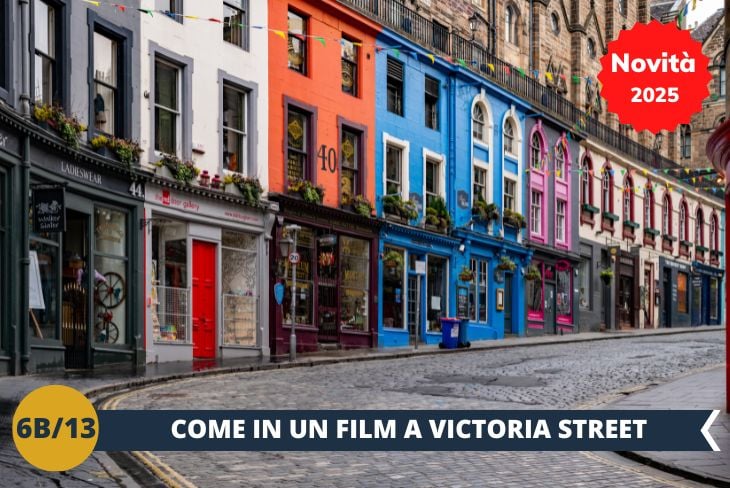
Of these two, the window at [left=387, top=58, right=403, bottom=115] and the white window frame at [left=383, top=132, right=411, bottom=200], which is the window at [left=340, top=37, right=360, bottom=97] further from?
the white window frame at [left=383, top=132, right=411, bottom=200]

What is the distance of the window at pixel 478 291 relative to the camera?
117 feet

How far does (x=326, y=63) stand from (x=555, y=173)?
15.7m

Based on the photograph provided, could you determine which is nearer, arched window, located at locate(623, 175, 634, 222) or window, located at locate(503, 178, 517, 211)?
window, located at locate(503, 178, 517, 211)

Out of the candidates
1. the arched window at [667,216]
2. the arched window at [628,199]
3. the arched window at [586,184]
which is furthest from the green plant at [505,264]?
the arched window at [667,216]

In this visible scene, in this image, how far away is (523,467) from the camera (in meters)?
9.83

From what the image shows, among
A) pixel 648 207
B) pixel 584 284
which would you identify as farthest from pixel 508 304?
pixel 648 207

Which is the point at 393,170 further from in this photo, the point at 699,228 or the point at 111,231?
the point at 699,228

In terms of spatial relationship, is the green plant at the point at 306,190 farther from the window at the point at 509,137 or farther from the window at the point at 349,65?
the window at the point at 509,137

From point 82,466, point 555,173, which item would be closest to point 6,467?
point 82,466

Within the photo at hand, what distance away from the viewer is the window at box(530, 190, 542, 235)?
40.5 metres

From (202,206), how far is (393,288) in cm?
924

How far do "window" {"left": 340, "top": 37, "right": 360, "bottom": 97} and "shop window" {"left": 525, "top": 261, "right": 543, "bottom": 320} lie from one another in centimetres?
1251

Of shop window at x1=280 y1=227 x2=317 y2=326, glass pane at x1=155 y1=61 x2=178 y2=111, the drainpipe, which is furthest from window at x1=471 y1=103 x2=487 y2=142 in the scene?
the drainpipe

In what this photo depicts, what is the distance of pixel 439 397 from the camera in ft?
50.5
